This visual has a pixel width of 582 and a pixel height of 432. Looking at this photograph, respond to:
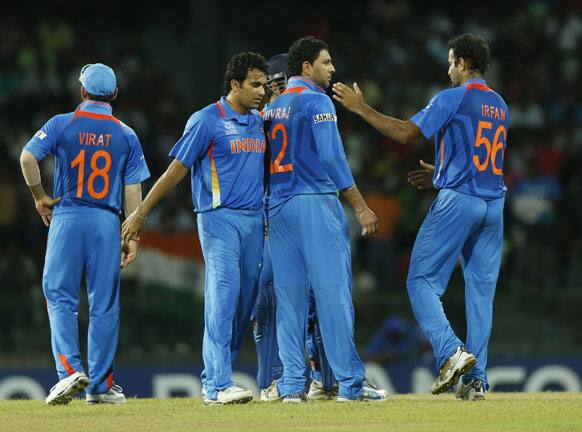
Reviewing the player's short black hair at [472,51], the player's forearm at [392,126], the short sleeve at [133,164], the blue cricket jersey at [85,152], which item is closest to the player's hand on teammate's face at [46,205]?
the blue cricket jersey at [85,152]

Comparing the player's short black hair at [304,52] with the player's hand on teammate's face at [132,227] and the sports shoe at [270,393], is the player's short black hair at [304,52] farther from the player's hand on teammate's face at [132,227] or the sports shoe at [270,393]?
the sports shoe at [270,393]

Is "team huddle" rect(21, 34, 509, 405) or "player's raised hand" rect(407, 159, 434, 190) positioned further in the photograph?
"player's raised hand" rect(407, 159, 434, 190)

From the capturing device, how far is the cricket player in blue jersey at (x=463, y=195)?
9656 mm

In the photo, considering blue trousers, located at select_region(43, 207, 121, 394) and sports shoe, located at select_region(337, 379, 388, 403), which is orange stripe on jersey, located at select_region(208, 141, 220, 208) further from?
sports shoe, located at select_region(337, 379, 388, 403)

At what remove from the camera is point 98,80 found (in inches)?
386

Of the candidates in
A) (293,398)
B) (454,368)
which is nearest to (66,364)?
(293,398)

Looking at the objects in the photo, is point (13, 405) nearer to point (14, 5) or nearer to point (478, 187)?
point (478, 187)

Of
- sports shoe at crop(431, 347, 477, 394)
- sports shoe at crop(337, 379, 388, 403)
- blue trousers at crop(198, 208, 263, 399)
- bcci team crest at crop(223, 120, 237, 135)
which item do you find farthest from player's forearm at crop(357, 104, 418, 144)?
sports shoe at crop(337, 379, 388, 403)

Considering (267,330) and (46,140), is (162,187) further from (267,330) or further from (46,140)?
(267,330)

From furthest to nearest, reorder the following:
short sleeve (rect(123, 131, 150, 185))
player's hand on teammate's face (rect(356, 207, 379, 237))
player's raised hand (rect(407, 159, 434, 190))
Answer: player's raised hand (rect(407, 159, 434, 190)) → short sleeve (rect(123, 131, 150, 185)) → player's hand on teammate's face (rect(356, 207, 379, 237))

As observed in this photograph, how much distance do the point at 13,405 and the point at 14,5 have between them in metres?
13.6

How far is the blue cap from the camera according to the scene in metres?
9.80

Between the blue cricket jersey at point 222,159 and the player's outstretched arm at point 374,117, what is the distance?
712 mm

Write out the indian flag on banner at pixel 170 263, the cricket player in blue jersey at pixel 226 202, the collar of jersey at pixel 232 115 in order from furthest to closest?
the indian flag on banner at pixel 170 263
the collar of jersey at pixel 232 115
the cricket player in blue jersey at pixel 226 202
